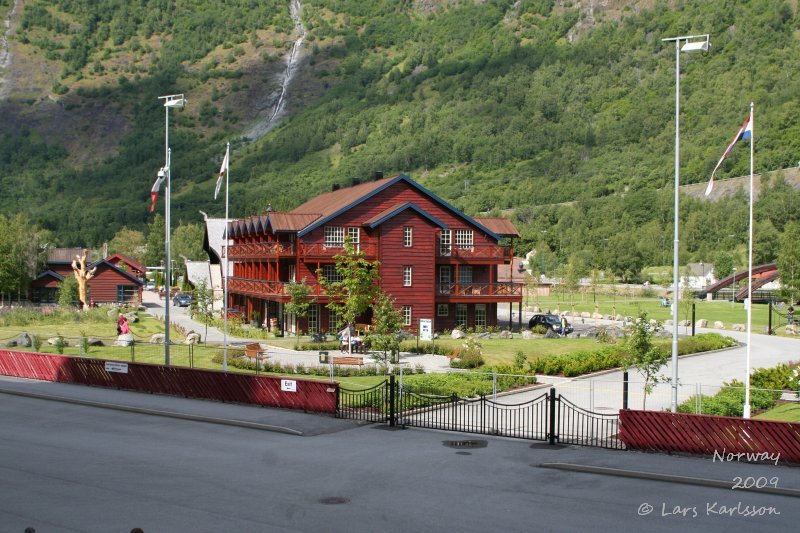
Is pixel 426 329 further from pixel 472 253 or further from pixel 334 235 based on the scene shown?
pixel 472 253

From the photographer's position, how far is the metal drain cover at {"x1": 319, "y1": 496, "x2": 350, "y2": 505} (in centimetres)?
1888

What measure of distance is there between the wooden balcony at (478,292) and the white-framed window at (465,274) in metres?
1.93

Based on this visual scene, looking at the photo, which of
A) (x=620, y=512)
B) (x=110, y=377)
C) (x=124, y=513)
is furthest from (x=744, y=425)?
(x=110, y=377)

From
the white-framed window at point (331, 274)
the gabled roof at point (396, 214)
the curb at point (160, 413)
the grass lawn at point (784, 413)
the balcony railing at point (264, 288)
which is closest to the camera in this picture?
the curb at point (160, 413)

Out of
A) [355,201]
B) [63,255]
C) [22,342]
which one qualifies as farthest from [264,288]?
[63,255]

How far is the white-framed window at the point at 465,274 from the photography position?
63469 mm

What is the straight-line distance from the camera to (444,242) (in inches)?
2461

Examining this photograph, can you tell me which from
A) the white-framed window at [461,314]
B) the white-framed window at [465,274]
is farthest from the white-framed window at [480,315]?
the white-framed window at [465,274]

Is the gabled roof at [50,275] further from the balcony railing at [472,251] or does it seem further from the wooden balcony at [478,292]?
the wooden balcony at [478,292]

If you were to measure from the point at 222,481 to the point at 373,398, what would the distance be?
10.4m

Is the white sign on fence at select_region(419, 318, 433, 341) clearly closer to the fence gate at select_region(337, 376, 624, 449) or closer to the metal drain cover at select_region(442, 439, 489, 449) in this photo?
the fence gate at select_region(337, 376, 624, 449)

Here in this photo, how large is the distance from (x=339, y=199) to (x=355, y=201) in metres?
6.11

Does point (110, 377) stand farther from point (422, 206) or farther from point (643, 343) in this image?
point (422, 206)

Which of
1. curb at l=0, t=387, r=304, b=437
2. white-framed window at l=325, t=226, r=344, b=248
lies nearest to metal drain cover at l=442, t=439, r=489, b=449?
curb at l=0, t=387, r=304, b=437
